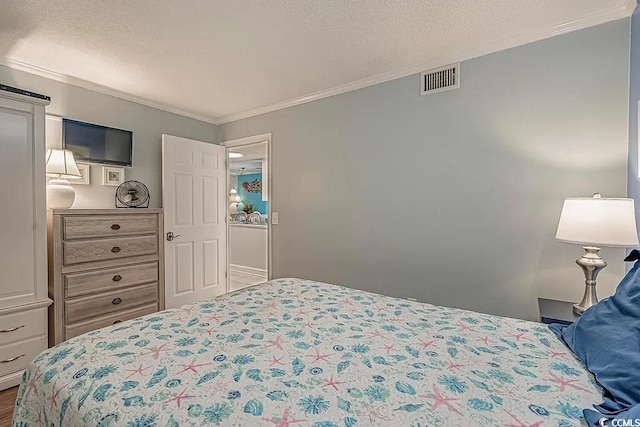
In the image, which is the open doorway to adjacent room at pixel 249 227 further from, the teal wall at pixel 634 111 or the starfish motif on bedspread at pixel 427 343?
the teal wall at pixel 634 111

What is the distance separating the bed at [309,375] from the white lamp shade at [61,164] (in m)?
1.96

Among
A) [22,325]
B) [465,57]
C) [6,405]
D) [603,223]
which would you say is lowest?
[6,405]

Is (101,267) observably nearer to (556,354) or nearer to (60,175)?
(60,175)

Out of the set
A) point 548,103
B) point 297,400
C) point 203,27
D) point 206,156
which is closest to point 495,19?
point 548,103

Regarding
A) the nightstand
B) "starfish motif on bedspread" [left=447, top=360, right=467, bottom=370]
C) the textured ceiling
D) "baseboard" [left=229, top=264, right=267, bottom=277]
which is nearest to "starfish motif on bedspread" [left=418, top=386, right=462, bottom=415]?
"starfish motif on bedspread" [left=447, top=360, right=467, bottom=370]

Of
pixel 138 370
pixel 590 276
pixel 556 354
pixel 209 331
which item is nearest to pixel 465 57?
pixel 590 276

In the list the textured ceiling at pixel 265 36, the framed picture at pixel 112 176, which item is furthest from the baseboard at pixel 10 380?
the textured ceiling at pixel 265 36

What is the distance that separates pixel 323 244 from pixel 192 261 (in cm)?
161

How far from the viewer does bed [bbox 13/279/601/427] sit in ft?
2.65

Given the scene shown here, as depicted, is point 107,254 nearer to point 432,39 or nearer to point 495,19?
point 432,39

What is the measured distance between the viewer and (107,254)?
2.72 metres

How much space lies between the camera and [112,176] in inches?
123

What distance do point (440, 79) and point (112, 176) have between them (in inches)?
126

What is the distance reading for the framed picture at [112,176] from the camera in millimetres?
3080
